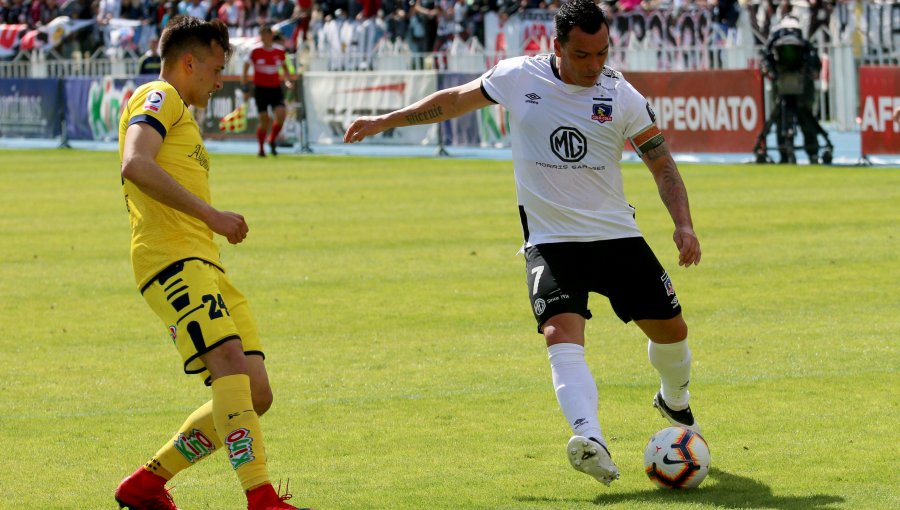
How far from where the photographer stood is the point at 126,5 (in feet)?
157

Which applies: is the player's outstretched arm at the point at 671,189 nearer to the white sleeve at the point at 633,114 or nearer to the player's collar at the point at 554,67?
the white sleeve at the point at 633,114

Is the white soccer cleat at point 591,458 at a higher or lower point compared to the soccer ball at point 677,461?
higher

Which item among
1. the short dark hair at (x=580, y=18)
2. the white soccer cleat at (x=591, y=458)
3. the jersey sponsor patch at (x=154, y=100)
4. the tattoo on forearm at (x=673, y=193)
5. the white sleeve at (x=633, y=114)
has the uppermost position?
the short dark hair at (x=580, y=18)

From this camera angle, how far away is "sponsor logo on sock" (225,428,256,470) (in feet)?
19.0

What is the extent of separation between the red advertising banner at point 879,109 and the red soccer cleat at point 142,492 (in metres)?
18.1

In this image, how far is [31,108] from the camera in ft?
119

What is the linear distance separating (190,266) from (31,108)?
3174cm

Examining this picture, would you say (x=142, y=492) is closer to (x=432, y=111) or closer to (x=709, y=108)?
(x=432, y=111)

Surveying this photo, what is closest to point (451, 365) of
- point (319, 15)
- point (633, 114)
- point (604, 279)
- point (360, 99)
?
point (604, 279)

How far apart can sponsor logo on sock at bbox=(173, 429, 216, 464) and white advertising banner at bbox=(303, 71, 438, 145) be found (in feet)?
74.5

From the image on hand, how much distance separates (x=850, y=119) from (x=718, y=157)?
2.72m

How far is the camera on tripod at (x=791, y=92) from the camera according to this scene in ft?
76.2

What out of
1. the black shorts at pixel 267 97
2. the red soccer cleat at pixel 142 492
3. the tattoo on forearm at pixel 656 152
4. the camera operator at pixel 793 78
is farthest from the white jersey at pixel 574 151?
the black shorts at pixel 267 97

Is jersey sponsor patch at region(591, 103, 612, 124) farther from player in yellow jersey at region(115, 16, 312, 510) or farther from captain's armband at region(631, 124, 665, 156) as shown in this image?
player in yellow jersey at region(115, 16, 312, 510)
